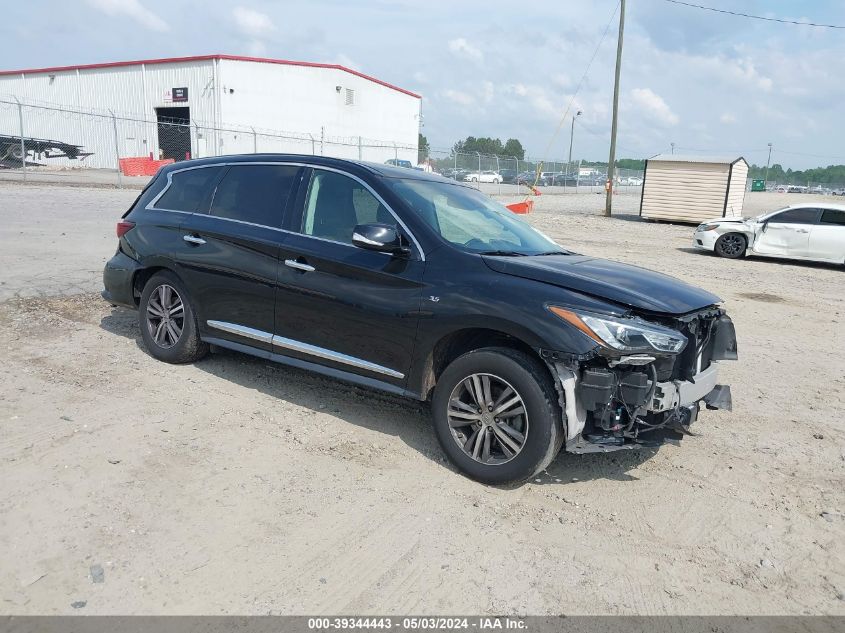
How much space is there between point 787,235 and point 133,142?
124ft

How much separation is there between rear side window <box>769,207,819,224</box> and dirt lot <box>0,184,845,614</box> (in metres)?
10.4

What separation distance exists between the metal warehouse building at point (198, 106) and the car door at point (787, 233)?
24.4 meters

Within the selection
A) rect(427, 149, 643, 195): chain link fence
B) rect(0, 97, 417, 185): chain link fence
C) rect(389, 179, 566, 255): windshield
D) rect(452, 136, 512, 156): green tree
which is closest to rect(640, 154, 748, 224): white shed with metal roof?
rect(427, 149, 643, 195): chain link fence

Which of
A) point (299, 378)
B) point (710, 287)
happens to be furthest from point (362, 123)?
point (299, 378)

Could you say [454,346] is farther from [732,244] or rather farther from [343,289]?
[732,244]

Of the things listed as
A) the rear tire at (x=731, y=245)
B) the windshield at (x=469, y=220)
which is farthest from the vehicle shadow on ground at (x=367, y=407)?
the rear tire at (x=731, y=245)

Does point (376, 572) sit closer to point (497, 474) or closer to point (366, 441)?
point (497, 474)

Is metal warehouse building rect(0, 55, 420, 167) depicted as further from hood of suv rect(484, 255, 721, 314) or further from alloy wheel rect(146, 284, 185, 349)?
hood of suv rect(484, 255, 721, 314)

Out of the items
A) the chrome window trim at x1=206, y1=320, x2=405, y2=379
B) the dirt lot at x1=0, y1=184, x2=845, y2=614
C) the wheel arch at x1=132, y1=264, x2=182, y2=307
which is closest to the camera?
the dirt lot at x1=0, y1=184, x2=845, y2=614

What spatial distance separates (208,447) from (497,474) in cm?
182

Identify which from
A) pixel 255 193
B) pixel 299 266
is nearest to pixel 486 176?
pixel 255 193

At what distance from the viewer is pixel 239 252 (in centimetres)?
509

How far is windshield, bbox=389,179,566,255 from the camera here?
4.45 meters

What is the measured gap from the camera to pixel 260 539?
129 inches
